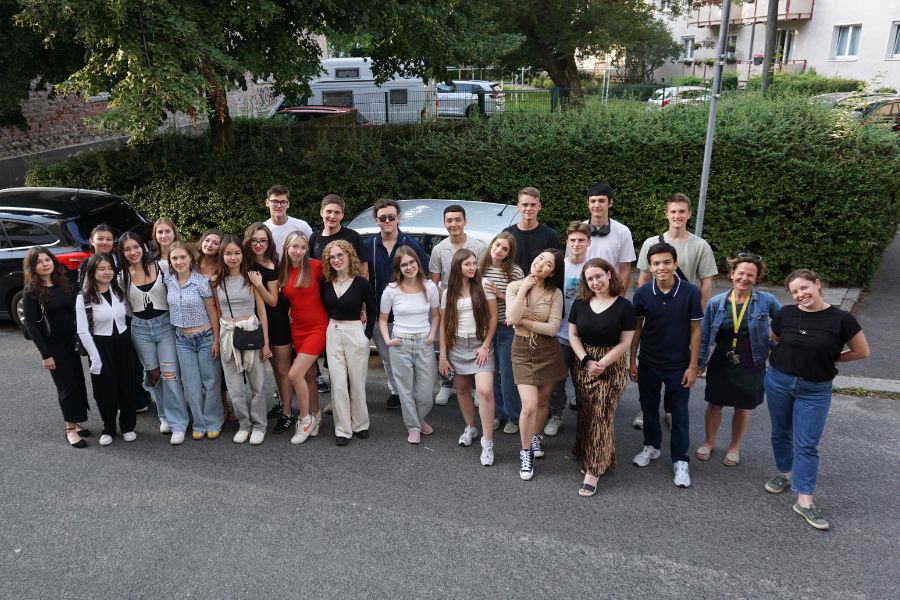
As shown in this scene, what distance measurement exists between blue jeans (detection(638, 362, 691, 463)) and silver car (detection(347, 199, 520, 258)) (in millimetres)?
2196

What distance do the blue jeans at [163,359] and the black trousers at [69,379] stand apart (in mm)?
510

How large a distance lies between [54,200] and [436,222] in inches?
206

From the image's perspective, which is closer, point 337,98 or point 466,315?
point 466,315

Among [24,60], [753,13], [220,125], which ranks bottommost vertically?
[220,125]

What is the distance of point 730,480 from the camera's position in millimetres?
5184

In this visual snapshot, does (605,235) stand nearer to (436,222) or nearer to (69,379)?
(436,222)

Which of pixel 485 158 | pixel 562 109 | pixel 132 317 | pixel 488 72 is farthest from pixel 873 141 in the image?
pixel 488 72

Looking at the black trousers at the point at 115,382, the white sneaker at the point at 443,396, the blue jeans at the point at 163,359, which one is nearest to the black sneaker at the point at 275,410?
the blue jeans at the point at 163,359

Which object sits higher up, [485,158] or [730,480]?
[485,158]

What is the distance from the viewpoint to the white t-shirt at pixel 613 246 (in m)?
5.93

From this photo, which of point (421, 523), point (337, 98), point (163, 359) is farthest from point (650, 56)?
point (421, 523)

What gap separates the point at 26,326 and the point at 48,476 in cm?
118

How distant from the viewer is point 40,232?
8.48 metres

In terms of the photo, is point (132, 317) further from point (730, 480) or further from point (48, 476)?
point (730, 480)
